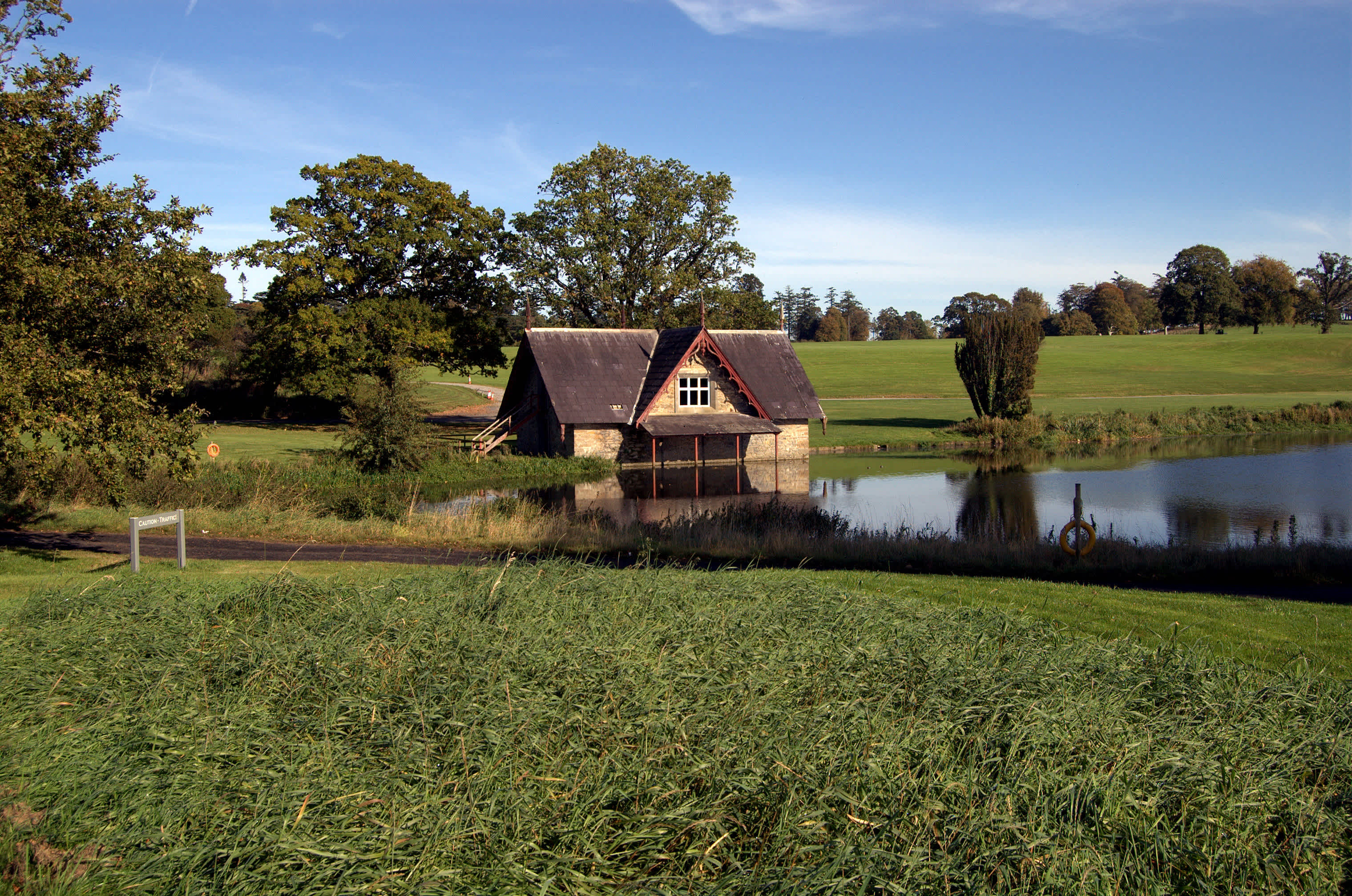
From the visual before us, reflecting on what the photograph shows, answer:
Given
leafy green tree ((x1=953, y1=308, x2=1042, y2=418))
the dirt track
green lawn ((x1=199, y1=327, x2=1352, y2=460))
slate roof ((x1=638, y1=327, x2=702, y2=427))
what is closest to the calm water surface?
leafy green tree ((x1=953, y1=308, x2=1042, y2=418))

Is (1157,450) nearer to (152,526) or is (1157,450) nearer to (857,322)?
(152,526)

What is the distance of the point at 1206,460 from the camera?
3581 centimetres

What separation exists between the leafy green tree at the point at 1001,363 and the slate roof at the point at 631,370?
385 inches

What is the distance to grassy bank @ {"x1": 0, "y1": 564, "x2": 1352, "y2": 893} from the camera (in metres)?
3.83

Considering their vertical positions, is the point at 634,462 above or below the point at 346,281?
below

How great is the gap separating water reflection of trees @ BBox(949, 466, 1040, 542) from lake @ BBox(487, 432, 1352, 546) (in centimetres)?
8

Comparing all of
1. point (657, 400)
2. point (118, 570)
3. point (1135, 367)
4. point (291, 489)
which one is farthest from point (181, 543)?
point (1135, 367)

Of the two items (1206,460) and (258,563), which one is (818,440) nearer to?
(1206,460)

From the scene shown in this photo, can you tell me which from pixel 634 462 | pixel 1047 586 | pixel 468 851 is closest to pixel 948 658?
pixel 468 851

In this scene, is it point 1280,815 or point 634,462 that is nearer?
point 1280,815

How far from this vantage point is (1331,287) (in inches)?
4636

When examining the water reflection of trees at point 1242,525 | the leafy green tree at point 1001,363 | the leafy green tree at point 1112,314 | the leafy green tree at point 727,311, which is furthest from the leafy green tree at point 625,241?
the leafy green tree at point 1112,314

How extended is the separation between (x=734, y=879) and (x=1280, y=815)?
2.58 meters

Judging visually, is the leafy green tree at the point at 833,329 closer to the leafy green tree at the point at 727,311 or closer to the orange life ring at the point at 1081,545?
the leafy green tree at the point at 727,311
